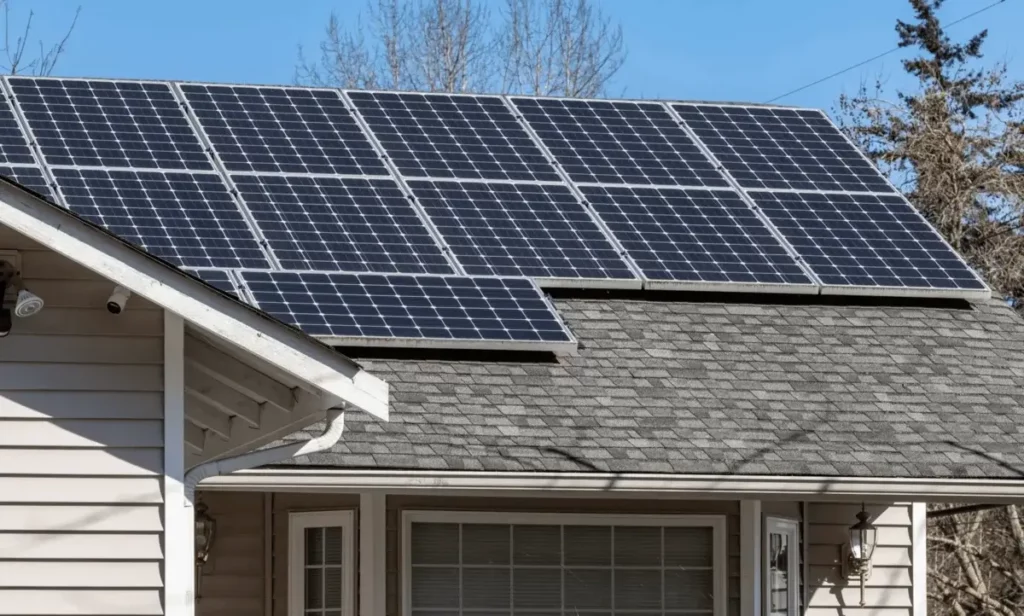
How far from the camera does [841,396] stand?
11.8 meters

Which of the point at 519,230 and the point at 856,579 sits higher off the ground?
the point at 519,230

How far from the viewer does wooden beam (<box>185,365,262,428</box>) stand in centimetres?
807

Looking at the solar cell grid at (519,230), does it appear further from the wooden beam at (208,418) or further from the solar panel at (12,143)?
the wooden beam at (208,418)

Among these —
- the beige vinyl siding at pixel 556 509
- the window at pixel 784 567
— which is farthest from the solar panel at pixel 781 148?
the beige vinyl siding at pixel 556 509

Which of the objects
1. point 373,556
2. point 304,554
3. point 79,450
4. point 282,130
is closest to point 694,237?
point 282,130

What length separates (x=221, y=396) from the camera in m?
8.26

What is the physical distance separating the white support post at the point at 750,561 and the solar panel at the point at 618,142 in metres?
3.43

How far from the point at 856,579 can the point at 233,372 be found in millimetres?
6222

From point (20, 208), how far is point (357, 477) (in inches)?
142

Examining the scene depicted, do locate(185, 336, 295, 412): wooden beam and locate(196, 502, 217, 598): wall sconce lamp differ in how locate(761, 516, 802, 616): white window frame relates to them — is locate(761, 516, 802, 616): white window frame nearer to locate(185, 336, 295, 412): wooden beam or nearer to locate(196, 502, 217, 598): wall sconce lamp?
locate(196, 502, 217, 598): wall sconce lamp

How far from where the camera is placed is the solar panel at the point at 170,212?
11.7 metres

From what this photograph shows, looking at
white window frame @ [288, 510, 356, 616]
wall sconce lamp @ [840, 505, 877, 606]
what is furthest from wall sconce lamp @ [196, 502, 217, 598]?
wall sconce lamp @ [840, 505, 877, 606]

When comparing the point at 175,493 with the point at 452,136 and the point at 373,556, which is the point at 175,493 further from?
the point at 452,136

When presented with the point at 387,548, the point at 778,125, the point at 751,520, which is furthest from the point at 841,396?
the point at 778,125
